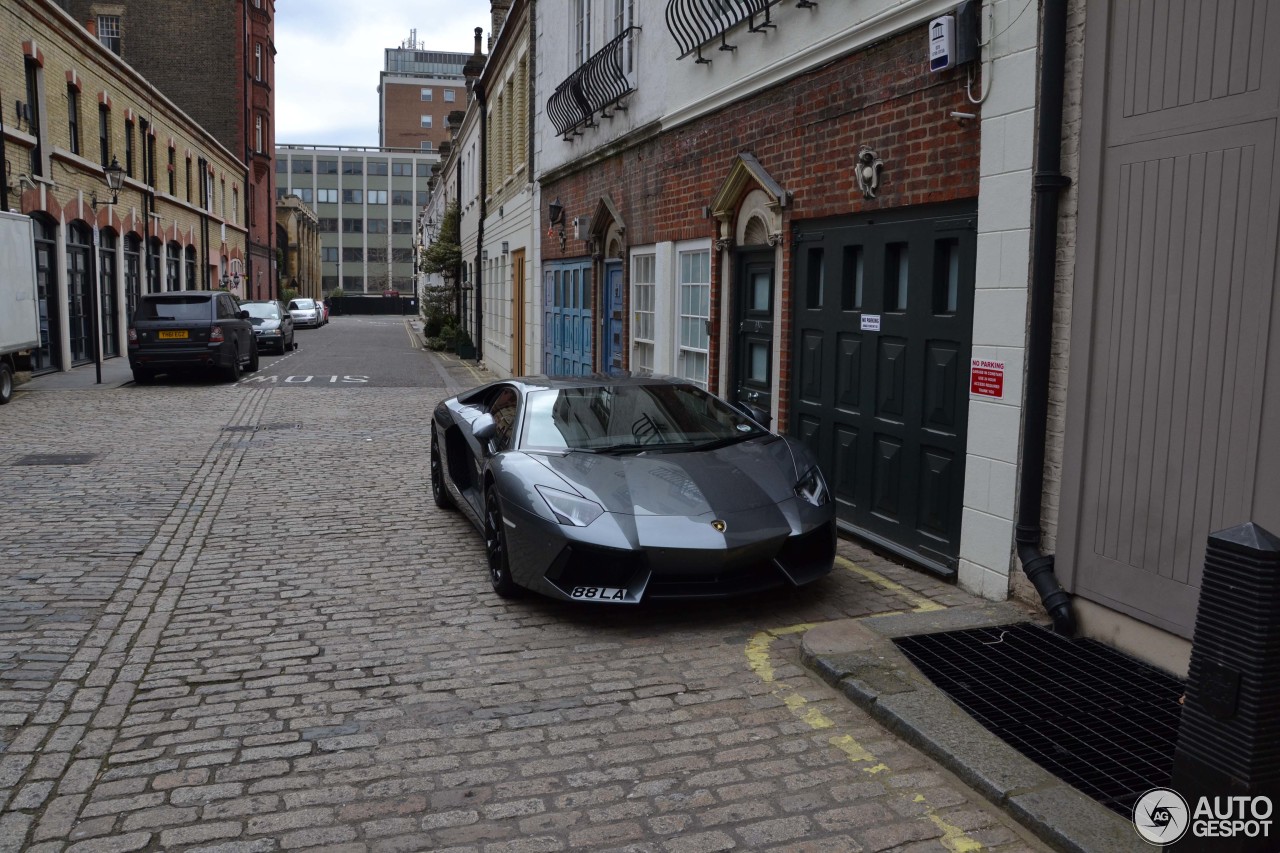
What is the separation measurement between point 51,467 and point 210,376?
1266 centimetres

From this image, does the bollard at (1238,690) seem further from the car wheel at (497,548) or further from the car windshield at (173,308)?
the car windshield at (173,308)

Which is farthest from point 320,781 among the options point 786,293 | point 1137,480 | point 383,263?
point 383,263

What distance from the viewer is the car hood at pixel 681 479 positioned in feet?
19.3

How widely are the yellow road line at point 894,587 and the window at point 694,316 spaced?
3.67 metres

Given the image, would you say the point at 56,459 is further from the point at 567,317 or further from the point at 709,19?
the point at 709,19

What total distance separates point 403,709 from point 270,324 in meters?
29.5

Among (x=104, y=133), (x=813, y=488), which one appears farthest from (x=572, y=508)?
(x=104, y=133)

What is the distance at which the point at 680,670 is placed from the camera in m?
5.20

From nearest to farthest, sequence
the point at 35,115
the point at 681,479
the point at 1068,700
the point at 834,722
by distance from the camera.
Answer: the point at 834,722 < the point at 1068,700 < the point at 681,479 < the point at 35,115

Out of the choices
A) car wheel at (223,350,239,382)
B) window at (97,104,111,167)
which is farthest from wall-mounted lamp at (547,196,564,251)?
window at (97,104,111,167)

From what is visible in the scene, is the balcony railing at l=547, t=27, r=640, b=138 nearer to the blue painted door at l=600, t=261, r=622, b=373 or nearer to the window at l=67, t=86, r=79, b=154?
the blue painted door at l=600, t=261, r=622, b=373

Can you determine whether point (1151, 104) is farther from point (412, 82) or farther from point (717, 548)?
point (412, 82)

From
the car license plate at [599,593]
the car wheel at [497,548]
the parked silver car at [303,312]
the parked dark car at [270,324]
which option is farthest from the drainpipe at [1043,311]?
the parked silver car at [303,312]

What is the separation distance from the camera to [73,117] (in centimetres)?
2483
